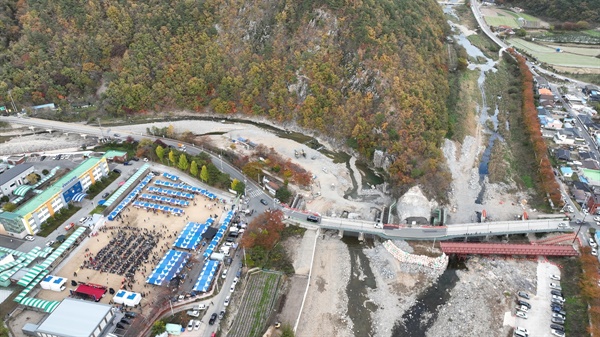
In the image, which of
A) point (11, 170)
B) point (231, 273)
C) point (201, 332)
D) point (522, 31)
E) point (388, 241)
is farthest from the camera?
point (522, 31)

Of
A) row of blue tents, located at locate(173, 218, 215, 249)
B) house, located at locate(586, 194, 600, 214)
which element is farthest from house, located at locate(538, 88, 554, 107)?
row of blue tents, located at locate(173, 218, 215, 249)

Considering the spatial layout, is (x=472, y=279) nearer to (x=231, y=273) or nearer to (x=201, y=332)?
(x=231, y=273)

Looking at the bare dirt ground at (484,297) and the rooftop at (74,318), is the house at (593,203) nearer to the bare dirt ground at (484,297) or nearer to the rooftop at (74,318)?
the bare dirt ground at (484,297)

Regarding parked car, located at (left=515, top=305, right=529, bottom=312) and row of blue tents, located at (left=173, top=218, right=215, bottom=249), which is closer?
parked car, located at (left=515, top=305, right=529, bottom=312)

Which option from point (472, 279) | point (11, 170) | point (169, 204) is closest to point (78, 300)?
point (169, 204)

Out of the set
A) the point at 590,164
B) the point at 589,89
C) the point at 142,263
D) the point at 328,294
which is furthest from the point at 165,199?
the point at 589,89

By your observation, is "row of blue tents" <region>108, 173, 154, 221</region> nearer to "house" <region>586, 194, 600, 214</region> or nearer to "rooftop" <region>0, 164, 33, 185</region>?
"rooftop" <region>0, 164, 33, 185</region>
